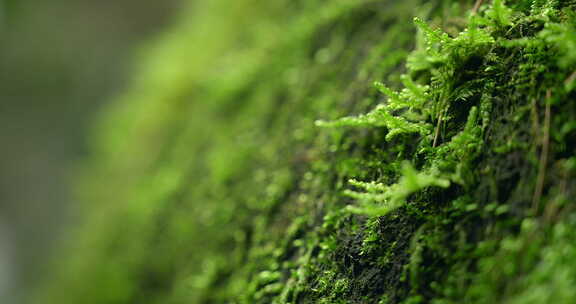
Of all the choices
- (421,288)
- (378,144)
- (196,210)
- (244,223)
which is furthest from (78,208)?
(421,288)

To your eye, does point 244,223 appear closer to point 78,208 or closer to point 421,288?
point 421,288

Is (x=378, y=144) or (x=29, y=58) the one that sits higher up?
(x=29, y=58)

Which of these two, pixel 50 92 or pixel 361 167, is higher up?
pixel 50 92

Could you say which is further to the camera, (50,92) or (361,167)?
(50,92)

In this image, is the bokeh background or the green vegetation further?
the bokeh background

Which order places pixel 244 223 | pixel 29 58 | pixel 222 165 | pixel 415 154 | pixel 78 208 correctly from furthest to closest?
pixel 29 58, pixel 78 208, pixel 222 165, pixel 244 223, pixel 415 154

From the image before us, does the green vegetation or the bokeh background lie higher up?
the bokeh background
